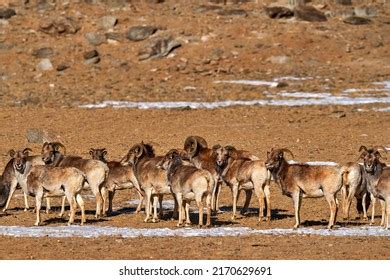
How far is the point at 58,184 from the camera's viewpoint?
22.0 m

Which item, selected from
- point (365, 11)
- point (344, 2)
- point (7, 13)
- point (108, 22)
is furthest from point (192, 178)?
point (344, 2)

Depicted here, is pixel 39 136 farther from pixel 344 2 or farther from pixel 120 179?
pixel 344 2

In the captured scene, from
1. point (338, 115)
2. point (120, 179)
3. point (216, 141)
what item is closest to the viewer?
point (120, 179)

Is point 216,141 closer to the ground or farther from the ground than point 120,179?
closer to the ground

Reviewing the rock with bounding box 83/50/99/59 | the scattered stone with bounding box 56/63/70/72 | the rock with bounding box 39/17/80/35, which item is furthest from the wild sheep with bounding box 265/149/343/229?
the rock with bounding box 39/17/80/35

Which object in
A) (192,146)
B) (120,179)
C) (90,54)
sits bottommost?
(120,179)

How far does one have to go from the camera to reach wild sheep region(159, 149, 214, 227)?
21.3 m

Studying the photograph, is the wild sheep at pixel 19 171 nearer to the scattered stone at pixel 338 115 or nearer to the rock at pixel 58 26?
the scattered stone at pixel 338 115

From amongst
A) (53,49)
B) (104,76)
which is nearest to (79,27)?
(53,49)

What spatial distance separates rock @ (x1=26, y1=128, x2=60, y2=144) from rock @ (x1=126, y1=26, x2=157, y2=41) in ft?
80.4

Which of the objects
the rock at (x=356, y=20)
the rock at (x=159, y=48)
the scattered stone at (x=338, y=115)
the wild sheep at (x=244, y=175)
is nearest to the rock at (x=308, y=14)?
the rock at (x=356, y=20)

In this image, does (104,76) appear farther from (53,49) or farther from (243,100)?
(243,100)

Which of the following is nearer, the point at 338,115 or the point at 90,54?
the point at 338,115

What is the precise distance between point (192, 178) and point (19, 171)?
4461 mm
